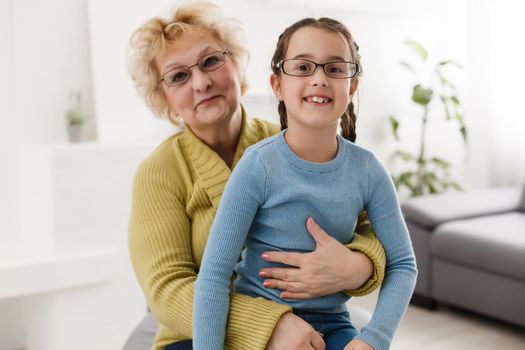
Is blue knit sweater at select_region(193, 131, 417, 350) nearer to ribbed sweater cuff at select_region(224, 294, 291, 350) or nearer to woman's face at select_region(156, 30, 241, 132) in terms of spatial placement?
ribbed sweater cuff at select_region(224, 294, 291, 350)

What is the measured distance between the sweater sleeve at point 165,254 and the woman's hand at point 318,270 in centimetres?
5

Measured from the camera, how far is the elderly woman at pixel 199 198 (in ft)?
4.55

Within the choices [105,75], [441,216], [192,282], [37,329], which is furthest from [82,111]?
[192,282]

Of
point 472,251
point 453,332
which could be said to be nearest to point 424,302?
point 453,332

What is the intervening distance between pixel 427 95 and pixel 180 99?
302 centimetres

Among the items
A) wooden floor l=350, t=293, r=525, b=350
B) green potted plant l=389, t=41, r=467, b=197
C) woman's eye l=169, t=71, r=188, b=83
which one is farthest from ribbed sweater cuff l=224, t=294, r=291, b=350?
green potted plant l=389, t=41, r=467, b=197

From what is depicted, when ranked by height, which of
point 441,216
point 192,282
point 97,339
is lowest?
point 97,339

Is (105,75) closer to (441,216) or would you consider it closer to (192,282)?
(441,216)

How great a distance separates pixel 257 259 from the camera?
1.45 metres

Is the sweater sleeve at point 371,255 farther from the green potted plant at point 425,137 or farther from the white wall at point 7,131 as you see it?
the green potted plant at point 425,137

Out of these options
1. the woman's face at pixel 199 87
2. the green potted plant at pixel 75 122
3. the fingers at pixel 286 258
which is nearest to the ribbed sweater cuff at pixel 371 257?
the fingers at pixel 286 258

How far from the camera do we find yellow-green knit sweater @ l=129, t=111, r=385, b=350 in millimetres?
1498

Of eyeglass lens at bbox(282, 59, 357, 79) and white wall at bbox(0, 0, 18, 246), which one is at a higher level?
eyeglass lens at bbox(282, 59, 357, 79)

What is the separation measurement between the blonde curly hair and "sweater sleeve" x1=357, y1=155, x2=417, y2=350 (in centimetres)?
52
